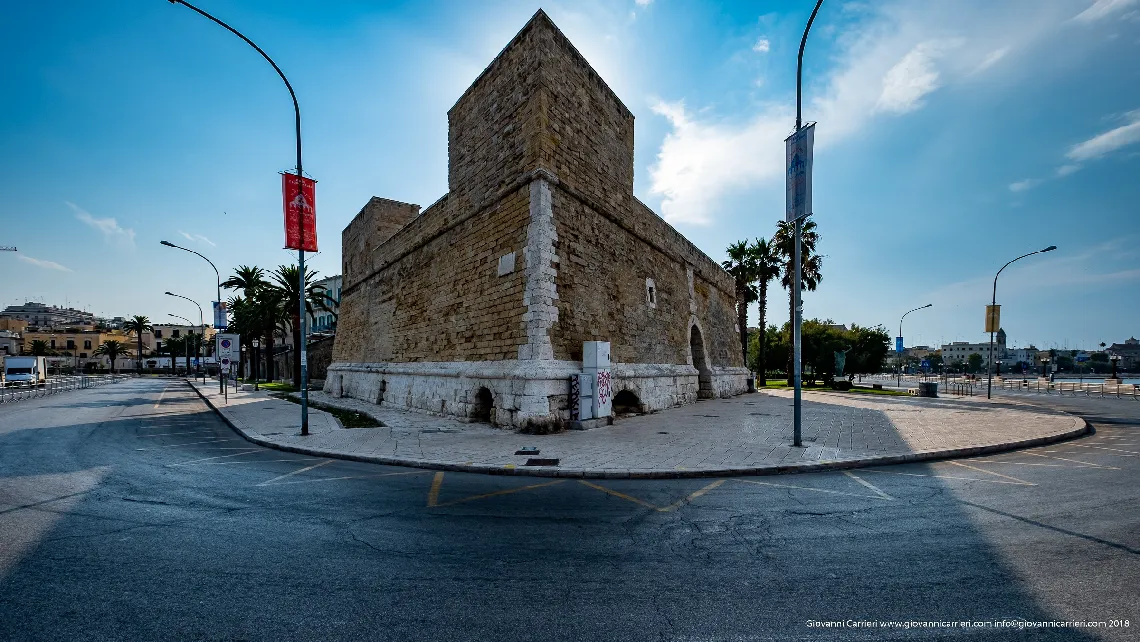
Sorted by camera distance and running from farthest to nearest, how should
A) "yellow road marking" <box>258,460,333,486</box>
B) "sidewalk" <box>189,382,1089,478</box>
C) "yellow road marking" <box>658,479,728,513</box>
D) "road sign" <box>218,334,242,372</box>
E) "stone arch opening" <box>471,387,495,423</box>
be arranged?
"road sign" <box>218,334,242,372</box> < "stone arch opening" <box>471,387,495,423</box> < "sidewalk" <box>189,382,1089,478</box> < "yellow road marking" <box>258,460,333,486</box> < "yellow road marking" <box>658,479,728,513</box>

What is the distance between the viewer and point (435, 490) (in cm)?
650

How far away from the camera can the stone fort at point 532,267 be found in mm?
12812

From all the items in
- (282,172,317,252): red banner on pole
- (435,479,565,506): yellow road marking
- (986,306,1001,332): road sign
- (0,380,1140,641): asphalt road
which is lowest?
(435,479,565,506): yellow road marking

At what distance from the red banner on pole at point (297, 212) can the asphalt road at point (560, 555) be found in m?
6.44

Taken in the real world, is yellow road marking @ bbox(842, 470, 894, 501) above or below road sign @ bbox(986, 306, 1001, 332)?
below

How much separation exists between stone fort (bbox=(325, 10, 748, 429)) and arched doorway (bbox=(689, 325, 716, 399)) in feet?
5.94

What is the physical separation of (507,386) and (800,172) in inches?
343

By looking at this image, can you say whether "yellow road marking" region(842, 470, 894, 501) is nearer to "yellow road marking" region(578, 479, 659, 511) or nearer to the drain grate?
"yellow road marking" region(578, 479, 659, 511)

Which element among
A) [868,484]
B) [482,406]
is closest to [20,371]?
[482,406]

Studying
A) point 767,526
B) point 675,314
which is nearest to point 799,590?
point 767,526

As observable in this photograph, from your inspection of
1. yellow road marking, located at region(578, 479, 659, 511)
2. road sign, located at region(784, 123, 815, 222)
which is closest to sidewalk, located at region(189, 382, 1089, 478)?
yellow road marking, located at region(578, 479, 659, 511)

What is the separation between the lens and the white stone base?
12031 mm

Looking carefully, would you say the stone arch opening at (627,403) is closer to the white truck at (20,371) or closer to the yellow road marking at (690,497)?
the yellow road marking at (690,497)

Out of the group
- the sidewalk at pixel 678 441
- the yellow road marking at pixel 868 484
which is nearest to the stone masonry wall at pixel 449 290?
the sidewalk at pixel 678 441
